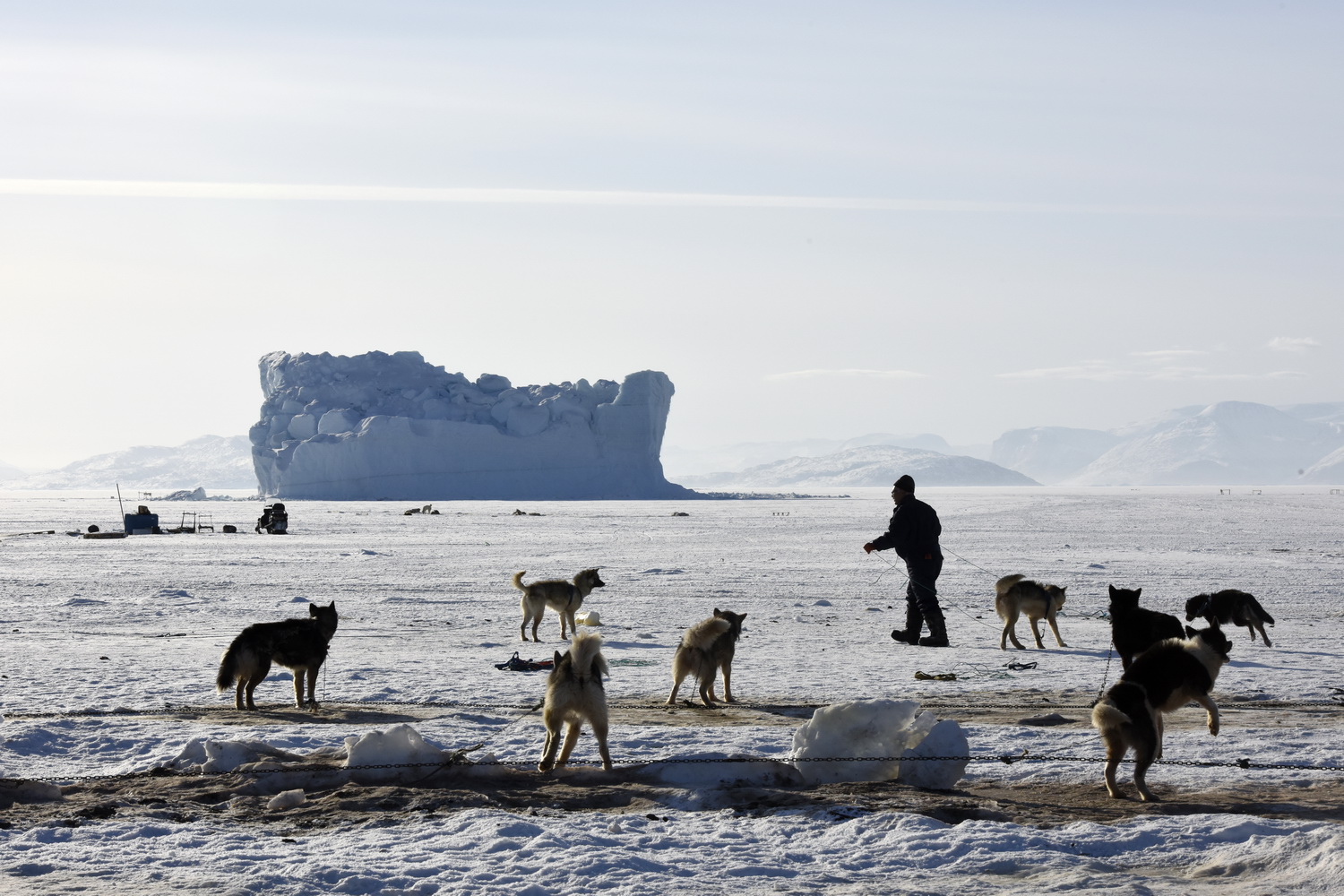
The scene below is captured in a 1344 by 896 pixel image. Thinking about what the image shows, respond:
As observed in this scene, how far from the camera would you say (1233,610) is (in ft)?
30.5

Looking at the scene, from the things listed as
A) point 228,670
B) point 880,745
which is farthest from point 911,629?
point 228,670

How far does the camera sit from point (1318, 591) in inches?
540

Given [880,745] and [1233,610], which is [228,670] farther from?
[1233,610]

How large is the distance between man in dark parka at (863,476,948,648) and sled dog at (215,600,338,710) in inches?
180

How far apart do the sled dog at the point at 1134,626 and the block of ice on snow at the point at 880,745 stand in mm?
2609

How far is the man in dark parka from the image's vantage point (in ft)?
31.7

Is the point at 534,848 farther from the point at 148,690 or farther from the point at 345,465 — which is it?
the point at 345,465

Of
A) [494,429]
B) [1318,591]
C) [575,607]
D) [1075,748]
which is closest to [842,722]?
[1075,748]

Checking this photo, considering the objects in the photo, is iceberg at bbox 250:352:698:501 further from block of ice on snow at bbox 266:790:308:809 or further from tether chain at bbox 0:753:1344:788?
block of ice on snow at bbox 266:790:308:809

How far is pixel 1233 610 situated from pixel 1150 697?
5157 millimetres

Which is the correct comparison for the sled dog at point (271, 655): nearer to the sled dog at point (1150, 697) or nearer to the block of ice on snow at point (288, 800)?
the block of ice on snow at point (288, 800)

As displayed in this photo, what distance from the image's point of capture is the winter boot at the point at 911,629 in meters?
9.70

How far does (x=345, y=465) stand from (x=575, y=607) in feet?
188

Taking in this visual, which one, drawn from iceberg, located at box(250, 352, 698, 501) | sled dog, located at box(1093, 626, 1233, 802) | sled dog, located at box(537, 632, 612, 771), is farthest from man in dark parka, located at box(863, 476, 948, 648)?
iceberg, located at box(250, 352, 698, 501)
